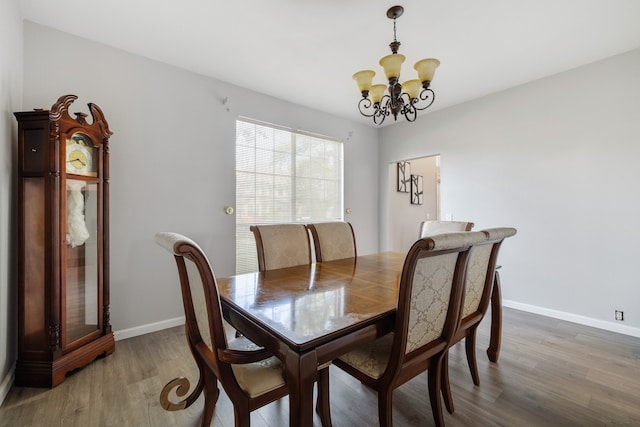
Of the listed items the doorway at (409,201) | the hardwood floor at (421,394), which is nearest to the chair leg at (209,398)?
the hardwood floor at (421,394)

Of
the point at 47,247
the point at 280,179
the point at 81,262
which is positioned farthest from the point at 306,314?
the point at 280,179

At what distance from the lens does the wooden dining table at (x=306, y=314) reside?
3.07ft

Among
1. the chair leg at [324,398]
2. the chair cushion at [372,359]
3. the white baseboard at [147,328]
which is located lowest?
the white baseboard at [147,328]

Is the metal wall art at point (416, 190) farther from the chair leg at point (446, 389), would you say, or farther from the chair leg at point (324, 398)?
the chair leg at point (324, 398)

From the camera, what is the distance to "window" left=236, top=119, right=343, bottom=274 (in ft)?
10.6

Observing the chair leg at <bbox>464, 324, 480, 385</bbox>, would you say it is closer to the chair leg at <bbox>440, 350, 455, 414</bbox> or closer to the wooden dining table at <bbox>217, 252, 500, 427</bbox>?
the chair leg at <bbox>440, 350, 455, 414</bbox>

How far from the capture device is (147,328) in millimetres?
2592

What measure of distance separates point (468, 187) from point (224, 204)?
3.14m

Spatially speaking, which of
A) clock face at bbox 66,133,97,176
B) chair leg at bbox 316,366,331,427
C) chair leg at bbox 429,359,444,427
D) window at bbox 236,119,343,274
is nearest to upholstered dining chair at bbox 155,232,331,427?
chair leg at bbox 316,366,331,427

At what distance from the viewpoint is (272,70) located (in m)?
2.81

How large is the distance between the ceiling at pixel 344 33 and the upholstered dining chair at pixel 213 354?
1.83 meters

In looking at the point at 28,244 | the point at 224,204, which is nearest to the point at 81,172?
the point at 28,244

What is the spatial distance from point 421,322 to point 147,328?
258 centimetres

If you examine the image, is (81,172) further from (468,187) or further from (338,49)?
(468,187)
